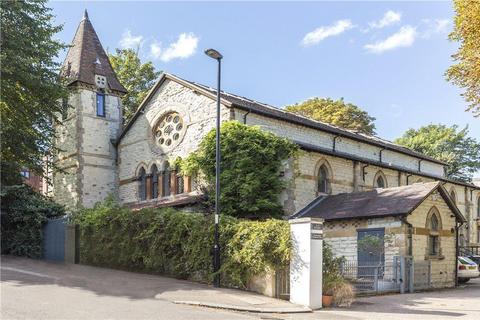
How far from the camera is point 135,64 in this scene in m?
44.2

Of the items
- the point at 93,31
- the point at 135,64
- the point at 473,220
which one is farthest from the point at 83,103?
the point at 473,220

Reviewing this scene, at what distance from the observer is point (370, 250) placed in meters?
20.5

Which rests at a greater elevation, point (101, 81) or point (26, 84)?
point (101, 81)

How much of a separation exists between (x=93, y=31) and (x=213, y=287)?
25.2 metres

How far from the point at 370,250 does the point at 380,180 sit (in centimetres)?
1101

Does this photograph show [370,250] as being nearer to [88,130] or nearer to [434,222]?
[434,222]

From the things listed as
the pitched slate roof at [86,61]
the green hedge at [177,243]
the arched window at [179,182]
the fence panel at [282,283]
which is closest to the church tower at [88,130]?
the pitched slate roof at [86,61]

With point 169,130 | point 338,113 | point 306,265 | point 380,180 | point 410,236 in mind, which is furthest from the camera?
point 338,113

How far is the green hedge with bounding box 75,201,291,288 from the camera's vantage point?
14393 millimetres

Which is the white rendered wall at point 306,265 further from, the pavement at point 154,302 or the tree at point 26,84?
the tree at point 26,84

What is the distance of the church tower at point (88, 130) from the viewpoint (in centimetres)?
3064

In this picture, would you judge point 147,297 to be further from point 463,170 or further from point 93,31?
point 463,170

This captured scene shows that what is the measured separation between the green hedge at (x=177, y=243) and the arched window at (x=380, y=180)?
1633cm

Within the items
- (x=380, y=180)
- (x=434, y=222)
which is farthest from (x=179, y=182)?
(x=434, y=222)
